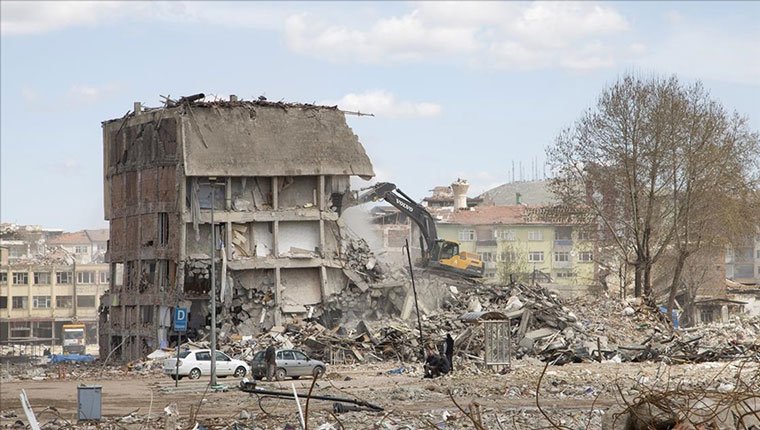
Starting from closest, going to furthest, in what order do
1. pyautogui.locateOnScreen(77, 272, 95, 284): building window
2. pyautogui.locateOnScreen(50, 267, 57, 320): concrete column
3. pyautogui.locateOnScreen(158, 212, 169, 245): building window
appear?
pyautogui.locateOnScreen(158, 212, 169, 245): building window → pyautogui.locateOnScreen(50, 267, 57, 320): concrete column → pyautogui.locateOnScreen(77, 272, 95, 284): building window

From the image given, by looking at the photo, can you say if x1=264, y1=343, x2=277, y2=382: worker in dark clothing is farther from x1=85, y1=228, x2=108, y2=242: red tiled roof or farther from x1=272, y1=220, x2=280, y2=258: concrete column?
x1=85, y1=228, x2=108, y2=242: red tiled roof

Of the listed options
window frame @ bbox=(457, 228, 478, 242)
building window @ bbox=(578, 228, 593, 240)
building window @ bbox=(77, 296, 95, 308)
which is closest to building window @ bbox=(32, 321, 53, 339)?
building window @ bbox=(77, 296, 95, 308)

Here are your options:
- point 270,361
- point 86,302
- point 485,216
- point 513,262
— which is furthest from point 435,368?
point 86,302

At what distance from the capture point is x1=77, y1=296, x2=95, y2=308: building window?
13075cm

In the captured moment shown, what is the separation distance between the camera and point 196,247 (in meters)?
62.0

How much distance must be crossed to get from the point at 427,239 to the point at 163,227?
13.4 m

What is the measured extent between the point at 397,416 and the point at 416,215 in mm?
41085

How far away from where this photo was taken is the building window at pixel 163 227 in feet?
208

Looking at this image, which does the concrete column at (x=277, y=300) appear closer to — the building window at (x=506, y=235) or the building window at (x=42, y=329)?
the building window at (x=506, y=235)

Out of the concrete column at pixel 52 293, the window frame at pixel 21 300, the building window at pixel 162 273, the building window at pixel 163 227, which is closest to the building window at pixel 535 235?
the concrete column at pixel 52 293

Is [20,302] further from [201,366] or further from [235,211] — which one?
[201,366]

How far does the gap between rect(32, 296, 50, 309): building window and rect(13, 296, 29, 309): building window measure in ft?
2.28

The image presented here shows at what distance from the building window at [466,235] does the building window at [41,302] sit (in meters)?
37.1

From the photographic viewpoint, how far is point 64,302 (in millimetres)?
128750
